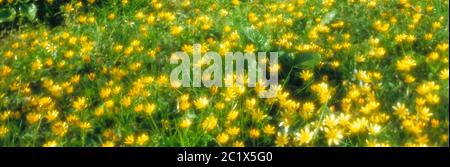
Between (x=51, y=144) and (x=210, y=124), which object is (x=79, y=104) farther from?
(x=210, y=124)

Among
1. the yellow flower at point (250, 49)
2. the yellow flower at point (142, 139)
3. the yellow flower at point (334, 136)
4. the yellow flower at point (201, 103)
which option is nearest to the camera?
the yellow flower at point (334, 136)

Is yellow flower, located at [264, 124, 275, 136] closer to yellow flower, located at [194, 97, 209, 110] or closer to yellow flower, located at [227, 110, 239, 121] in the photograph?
yellow flower, located at [227, 110, 239, 121]

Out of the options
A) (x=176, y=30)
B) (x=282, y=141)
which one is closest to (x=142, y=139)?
(x=282, y=141)

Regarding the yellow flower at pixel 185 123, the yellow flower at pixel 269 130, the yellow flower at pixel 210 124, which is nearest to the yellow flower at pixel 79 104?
the yellow flower at pixel 185 123

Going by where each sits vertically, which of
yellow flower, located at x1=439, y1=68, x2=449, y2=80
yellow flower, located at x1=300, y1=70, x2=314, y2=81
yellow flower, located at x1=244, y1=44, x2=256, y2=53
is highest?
yellow flower, located at x1=244, y1=44, x2=256, y2=53

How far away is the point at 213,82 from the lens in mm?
3387

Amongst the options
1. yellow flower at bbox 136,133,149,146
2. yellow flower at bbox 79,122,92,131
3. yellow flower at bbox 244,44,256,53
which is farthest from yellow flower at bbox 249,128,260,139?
yellow flower at bbox 79,122,92,131

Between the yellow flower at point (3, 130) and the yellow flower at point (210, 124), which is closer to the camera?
the yellow flower at point (210, 124)

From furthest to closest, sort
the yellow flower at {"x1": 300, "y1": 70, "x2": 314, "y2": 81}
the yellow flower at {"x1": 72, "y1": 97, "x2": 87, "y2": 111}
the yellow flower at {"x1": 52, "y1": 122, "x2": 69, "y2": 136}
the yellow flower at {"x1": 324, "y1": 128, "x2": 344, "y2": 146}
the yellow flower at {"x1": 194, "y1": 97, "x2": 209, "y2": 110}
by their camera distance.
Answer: the yellow flower at {"x1": 300, "y1": 70, "x2": 314, "y2": 81}, the yellow flower at {"x1": 72, "y1": 97, "x2": 87, "y2": 111}, the yellow flower at {"x1": 194, "y1": 97, "x2": 209, "y2": 110}, the yellow flower at {"x1": 52, "y1": 122, "x2": 69, "y2": 136}, the yellow flower at {"x1": 324, "y1": 128, "x2": 344, "y2": 146}

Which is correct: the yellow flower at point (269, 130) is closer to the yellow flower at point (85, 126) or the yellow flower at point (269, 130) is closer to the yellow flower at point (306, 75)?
the yellow flower at point (306, 75)

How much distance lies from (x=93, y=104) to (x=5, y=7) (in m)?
2.04

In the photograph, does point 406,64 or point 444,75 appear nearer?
point 444,75
